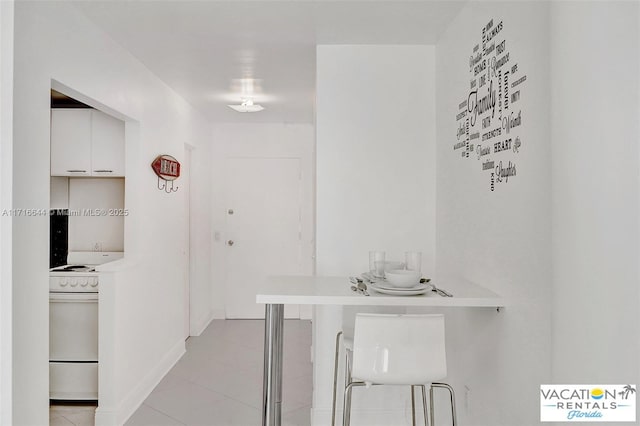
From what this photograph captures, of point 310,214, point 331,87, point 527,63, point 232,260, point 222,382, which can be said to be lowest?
point 222,382

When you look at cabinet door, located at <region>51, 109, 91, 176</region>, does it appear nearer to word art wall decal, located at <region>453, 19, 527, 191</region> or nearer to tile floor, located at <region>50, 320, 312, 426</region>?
tile floor, located at <region>50, 320, 312, 426</region>

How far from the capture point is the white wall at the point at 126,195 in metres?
2.08

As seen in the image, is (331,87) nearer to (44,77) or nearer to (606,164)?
(44,77)

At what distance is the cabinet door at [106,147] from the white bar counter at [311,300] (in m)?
2.07

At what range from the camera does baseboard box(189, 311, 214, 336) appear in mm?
5195

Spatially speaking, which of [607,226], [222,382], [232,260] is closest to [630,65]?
[607,226]

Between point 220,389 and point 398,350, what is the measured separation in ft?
7.21

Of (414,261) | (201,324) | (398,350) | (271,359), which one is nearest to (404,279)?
(414,261)

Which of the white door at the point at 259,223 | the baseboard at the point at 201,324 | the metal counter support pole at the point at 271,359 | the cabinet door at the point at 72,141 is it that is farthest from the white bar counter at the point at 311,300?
the white door at the point at 259,223

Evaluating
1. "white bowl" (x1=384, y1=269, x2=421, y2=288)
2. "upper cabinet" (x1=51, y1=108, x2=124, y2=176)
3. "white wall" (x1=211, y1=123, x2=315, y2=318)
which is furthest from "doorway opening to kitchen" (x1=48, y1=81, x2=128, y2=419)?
"white bowl" (x1=384, y1=269, x2=421, y2=288)

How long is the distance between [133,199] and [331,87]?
1637mm

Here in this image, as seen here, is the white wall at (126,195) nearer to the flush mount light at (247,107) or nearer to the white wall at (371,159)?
the flush mount light at (247,107)

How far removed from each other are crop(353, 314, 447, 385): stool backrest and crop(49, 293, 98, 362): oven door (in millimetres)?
2258

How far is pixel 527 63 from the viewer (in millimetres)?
1757
